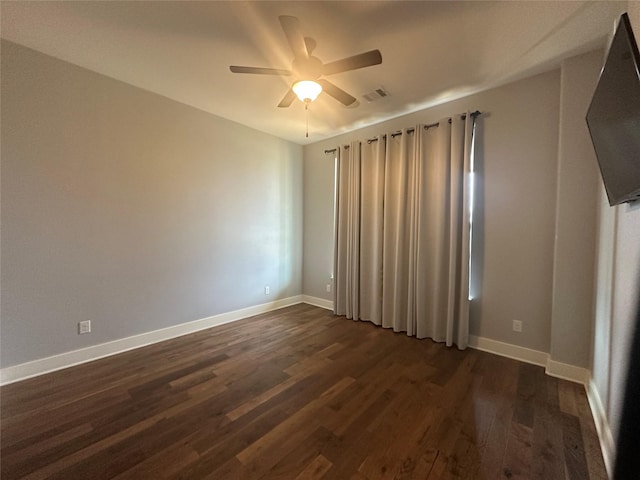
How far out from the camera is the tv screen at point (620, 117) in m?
1.00

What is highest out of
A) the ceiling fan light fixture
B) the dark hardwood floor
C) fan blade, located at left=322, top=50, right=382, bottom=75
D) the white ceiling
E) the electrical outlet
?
the white ceiling

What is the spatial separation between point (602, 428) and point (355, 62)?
2750 mm

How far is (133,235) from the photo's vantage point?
2.64 metres

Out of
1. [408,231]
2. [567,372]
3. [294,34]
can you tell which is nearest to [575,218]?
[567,372]

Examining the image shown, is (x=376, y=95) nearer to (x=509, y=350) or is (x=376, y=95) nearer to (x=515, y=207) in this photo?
(x=515, y=207)

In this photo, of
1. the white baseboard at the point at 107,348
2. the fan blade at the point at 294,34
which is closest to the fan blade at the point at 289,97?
the fan blade at the point at 294,34

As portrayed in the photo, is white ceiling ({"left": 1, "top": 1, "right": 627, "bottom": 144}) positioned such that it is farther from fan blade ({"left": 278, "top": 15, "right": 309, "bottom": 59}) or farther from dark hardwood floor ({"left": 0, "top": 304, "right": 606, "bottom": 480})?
dark hardwood floor ({"left": 0, "top": 304, "right": 606, "bottom": 480})

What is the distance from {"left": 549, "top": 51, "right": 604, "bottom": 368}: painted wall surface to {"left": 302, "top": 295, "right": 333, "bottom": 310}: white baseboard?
2.71 metres

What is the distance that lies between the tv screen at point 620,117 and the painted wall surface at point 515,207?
1.10 m

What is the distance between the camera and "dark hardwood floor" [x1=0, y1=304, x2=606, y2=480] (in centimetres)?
133

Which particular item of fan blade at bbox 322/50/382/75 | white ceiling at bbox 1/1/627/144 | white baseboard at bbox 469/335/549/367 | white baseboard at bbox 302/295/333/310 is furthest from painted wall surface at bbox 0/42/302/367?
white baseboard at bbox 469/335/549/367

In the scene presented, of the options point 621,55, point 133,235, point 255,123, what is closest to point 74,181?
point 133,235

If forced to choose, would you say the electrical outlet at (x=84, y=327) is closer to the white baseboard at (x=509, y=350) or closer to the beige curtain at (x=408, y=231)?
the beige curtain at (x=408, y=231)

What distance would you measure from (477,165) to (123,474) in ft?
11.9
